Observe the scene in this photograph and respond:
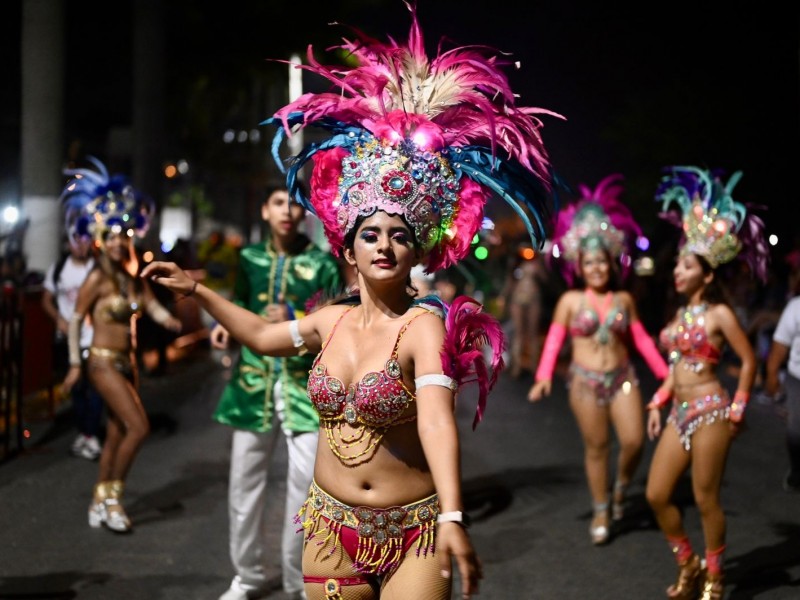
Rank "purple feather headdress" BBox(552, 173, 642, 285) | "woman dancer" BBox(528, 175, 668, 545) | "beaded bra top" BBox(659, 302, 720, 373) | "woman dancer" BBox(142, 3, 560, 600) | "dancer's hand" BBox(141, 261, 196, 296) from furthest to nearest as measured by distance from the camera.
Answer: "purple feather headdress" BBox(552, 173, 642, 285) < "woman dancer" BBox(528, 175, 668, 545) < "beaded bra top" BBox(659, 302, 720, 373) < "dancer's hand" BBox(141, 261, 196, 296) < "woman dancer" BBox(142, 3, 560, 600)

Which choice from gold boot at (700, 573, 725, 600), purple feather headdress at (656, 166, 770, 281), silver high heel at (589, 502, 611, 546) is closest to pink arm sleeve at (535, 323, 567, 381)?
silver high heel at (589, 502, 611, 546)

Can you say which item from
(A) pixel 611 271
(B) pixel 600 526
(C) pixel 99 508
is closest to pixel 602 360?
(A) pixel 611 271

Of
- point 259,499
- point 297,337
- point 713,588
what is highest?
point 297,337

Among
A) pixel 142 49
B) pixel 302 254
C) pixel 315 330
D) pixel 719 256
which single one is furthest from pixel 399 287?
pixel 142 49

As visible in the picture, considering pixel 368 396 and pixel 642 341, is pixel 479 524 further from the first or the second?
pixel 368 396

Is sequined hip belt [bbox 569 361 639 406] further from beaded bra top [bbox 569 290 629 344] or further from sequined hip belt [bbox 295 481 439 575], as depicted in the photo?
sequined hip belt [bbox 295 481 439 575]

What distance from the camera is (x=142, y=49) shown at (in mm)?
18203

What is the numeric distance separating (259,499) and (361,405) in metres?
2.54

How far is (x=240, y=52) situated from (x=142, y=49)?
342 centimetres

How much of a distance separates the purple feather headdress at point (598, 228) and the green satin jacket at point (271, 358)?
7.86ft

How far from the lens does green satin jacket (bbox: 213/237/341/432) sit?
20.4ft

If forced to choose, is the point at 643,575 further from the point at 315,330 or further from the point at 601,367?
the point at 315,330

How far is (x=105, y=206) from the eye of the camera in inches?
318

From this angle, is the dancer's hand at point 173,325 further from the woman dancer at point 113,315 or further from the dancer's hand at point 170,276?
the dancer's hand at point 170,276
